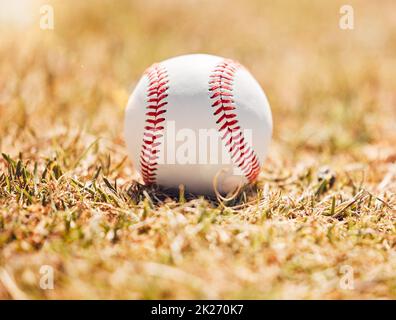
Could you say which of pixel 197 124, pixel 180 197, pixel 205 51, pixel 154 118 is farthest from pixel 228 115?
pixel 205 51

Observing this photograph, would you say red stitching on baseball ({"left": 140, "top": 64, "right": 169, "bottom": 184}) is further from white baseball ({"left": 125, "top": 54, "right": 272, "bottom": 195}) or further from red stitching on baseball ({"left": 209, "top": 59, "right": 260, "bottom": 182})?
red stitching on baseball ({"left": 209, "top": 59, "right": 260, "bottom": 182})

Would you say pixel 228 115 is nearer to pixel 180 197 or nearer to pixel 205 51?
pixel 180 197

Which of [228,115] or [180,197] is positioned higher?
[228,115]

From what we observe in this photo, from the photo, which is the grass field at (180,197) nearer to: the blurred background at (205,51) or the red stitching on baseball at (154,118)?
the blurred background at (205,51)

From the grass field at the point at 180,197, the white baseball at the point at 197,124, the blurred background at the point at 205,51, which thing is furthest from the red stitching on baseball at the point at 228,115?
the blurred background at the point at 205,51

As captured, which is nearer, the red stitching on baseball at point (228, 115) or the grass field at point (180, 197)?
the grass field at point (180, 197)
